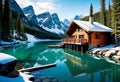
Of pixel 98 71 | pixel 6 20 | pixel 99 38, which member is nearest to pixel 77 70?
pixel 98 71

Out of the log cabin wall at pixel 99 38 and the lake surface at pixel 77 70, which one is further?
the log cabin wall at pixel 99 38

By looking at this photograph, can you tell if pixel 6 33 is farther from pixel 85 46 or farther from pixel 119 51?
pixel 119 51

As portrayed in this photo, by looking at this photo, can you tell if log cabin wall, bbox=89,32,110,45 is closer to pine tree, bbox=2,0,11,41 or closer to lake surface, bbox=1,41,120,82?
lake surface, bbox=1,41,120,82

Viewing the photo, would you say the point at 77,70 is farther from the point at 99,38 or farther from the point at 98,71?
the point at 99,38

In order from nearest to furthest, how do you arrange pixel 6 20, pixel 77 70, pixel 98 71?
pixel 98 71, pixel 77 70, pixel 6 20

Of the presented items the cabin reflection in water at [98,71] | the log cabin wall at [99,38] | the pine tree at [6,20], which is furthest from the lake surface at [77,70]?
the pine tree at [6,20]

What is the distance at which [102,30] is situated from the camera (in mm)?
40188

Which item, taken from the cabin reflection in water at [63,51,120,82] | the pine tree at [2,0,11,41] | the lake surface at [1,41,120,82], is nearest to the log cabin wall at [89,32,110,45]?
the lake surface at [1,41,120,82]

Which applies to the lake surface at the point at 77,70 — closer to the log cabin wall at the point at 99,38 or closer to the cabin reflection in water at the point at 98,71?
the cabin reflection in water at the point at 98,71

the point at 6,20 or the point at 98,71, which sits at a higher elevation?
the point at 6,20

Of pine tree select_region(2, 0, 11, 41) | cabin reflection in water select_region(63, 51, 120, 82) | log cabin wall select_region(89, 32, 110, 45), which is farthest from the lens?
pine tree select_region(2, 0, 11, 41)

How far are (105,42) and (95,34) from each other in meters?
3.19

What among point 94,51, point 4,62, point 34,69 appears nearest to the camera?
point 4,62

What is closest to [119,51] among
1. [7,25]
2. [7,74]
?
[7,74]
